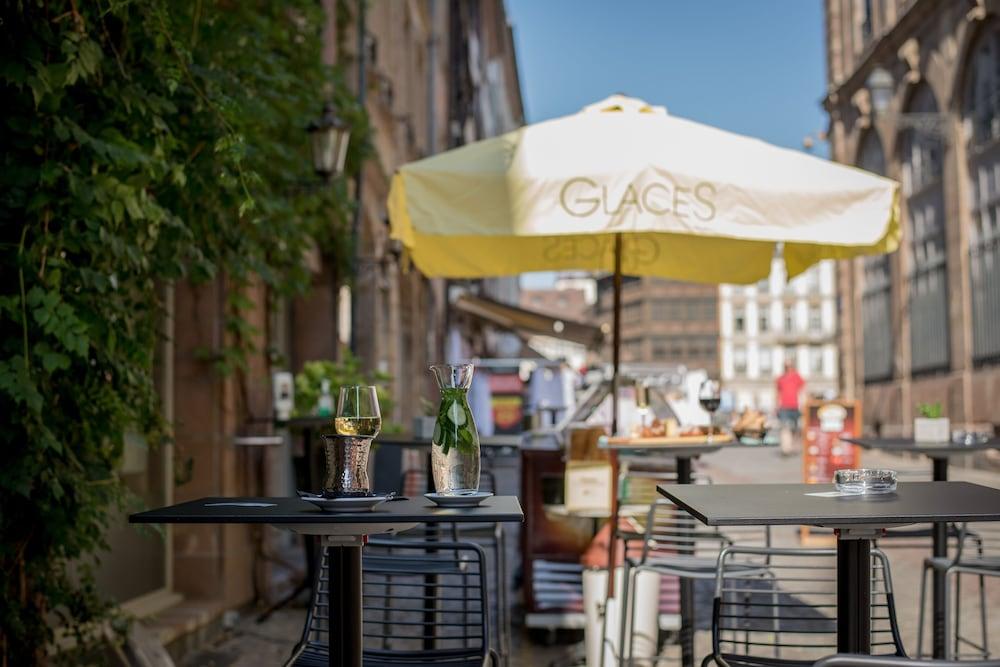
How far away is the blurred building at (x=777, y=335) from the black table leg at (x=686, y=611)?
91392 mm

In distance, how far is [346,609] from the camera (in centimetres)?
279

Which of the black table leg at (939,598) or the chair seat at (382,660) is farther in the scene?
the black table leg at (939,598)

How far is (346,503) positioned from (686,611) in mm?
2721

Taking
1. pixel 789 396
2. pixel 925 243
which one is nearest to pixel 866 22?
pixel 925 243

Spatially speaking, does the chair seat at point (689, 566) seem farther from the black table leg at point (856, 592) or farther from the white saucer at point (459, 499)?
the white saucer at point (459, 499)

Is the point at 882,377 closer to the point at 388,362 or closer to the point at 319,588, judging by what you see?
the point at 388,362

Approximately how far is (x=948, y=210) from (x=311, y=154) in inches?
696

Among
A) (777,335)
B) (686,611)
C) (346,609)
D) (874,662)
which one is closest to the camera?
(874,662)

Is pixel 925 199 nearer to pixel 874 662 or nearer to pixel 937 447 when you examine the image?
pixel 937 447

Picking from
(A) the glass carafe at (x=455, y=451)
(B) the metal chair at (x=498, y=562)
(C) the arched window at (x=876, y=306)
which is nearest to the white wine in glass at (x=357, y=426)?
(A) the glass carafe at (x=455, y=451)

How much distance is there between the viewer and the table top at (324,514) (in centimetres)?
251

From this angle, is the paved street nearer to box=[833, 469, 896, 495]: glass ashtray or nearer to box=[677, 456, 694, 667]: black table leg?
box=[677, 456, 694, 667]: black table leg

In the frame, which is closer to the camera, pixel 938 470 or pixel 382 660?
pixel 382 660

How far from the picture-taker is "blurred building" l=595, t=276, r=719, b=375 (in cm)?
10056
